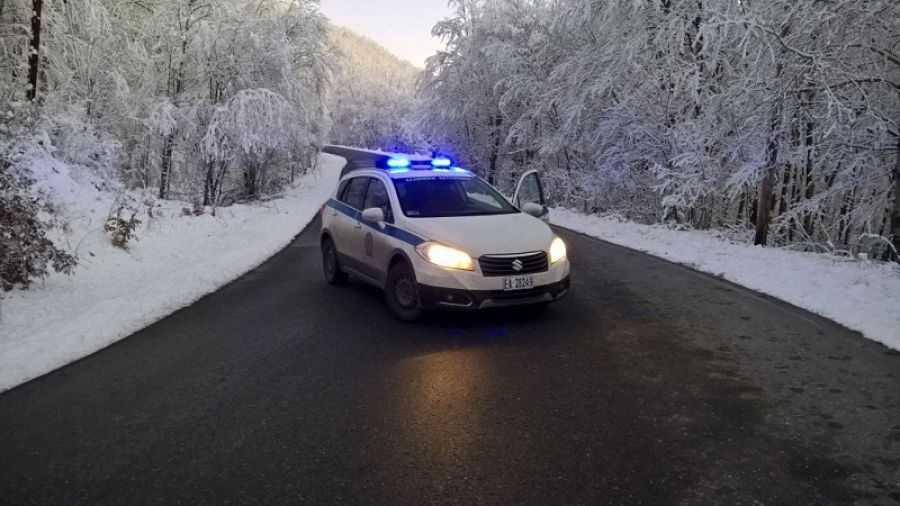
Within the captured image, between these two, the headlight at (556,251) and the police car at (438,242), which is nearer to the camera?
the police car at (438,242)

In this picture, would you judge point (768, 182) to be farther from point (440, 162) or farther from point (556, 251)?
point (556, 251)

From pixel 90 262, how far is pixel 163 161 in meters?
14.6

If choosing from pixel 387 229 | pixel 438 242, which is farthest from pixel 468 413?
pixel 387 229

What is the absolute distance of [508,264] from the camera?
638 centimetres

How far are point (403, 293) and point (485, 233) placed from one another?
3.80 ft

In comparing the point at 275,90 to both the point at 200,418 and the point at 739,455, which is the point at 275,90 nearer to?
the point at 200,418

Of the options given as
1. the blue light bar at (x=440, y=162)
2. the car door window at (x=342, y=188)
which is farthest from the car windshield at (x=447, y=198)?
the car door window at (x=342, y=188)

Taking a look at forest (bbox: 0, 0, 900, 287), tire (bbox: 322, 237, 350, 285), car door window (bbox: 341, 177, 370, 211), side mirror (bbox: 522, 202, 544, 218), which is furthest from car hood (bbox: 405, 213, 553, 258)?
forest (bbox: 0, 0, 900, 287)

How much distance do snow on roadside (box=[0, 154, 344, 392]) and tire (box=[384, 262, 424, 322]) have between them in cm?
272

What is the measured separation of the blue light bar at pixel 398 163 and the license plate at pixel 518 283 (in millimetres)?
3090

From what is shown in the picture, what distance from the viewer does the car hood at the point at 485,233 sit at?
21.1 ft

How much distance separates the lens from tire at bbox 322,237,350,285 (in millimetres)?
8906

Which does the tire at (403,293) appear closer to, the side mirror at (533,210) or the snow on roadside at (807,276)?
the side mirror at (533,210)

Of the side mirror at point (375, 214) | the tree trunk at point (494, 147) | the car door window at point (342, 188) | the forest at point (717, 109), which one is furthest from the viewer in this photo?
the tree trunk at point (494, 147)
